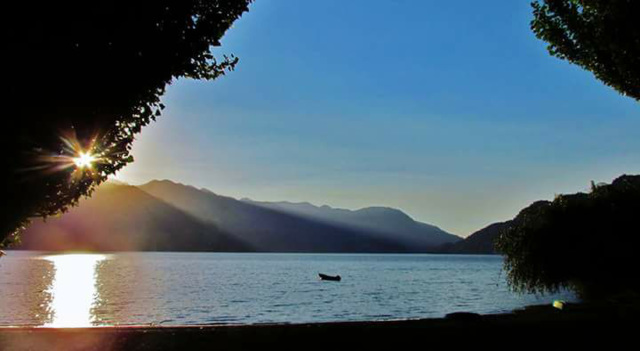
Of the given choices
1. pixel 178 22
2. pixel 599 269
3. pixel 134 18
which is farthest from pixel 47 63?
pixel 599 269

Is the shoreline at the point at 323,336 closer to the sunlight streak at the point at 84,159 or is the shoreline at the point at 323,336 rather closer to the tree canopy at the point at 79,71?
the tree canopy at the point at 79,71

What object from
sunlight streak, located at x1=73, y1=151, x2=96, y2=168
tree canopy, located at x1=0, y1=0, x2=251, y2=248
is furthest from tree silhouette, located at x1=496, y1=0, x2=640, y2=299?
sunlight streak, located at x1=73, y1=151, x2=96, y2=168

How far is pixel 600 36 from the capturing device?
2014 cm

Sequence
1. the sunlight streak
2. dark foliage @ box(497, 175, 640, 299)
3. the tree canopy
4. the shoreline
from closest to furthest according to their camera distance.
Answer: the tree canopy
the shoreline
the sunlight streak
dark foliage @ box(497, 175, 640, 299)

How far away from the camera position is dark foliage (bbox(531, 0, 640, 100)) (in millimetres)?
19078

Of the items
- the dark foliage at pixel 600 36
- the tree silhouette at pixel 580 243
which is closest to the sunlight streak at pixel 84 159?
the dark foliage at pixel 600 36

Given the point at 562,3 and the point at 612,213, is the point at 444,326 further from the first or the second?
the point at 612,213

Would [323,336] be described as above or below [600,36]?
below

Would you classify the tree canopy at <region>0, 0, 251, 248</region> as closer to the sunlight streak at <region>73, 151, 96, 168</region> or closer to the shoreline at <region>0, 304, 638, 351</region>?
the sunlight streak at <region>73, 151, 96, 168</region>

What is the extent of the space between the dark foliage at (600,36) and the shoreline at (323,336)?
891cm

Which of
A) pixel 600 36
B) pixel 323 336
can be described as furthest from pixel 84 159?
pixel 600 36

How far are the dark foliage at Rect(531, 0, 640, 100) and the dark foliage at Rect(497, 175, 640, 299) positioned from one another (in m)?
17.1

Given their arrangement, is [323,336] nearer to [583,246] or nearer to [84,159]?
[84,159]

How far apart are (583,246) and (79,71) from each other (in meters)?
32.3
